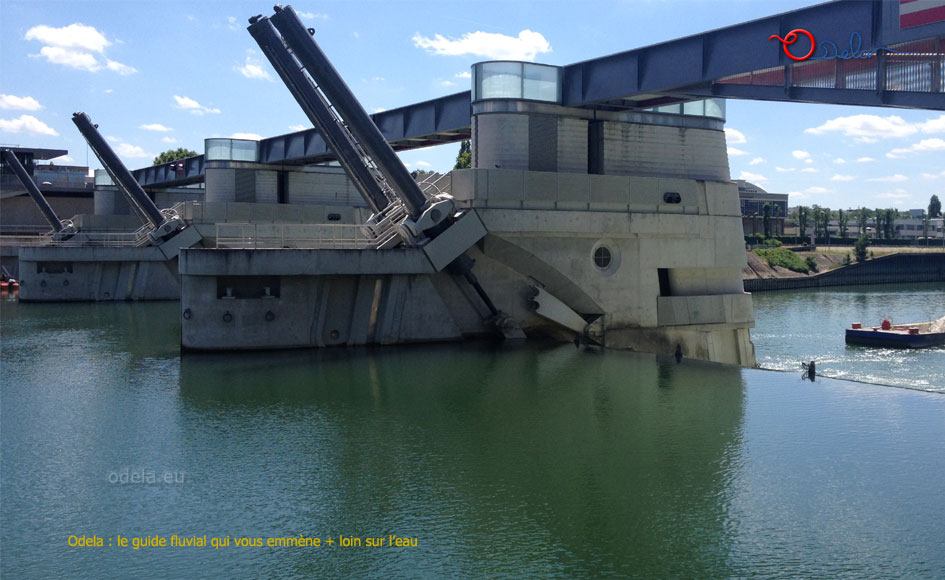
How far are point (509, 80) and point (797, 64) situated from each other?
40.4ft

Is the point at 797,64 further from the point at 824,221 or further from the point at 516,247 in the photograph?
the point at 824,221

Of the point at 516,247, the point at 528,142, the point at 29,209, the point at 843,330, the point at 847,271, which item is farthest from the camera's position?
the point at 847,271

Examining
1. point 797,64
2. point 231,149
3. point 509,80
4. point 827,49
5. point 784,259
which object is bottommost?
point 784,259

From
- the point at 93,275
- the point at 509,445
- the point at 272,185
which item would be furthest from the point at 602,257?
the point at 93,275

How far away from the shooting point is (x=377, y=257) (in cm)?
3212

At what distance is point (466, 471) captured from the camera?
18.2m

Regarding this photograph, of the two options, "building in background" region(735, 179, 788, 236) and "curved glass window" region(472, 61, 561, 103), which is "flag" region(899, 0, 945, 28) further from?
"building in background" region(735, 179, 788, 236)

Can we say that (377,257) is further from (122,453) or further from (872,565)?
(872,565)

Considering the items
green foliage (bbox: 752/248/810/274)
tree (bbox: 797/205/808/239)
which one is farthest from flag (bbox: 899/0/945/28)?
tree (bbox: 797/205/808/239)

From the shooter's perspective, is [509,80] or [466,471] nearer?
[466,471]

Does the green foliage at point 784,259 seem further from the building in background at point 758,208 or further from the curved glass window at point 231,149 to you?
the curved glass window at point 231,149
